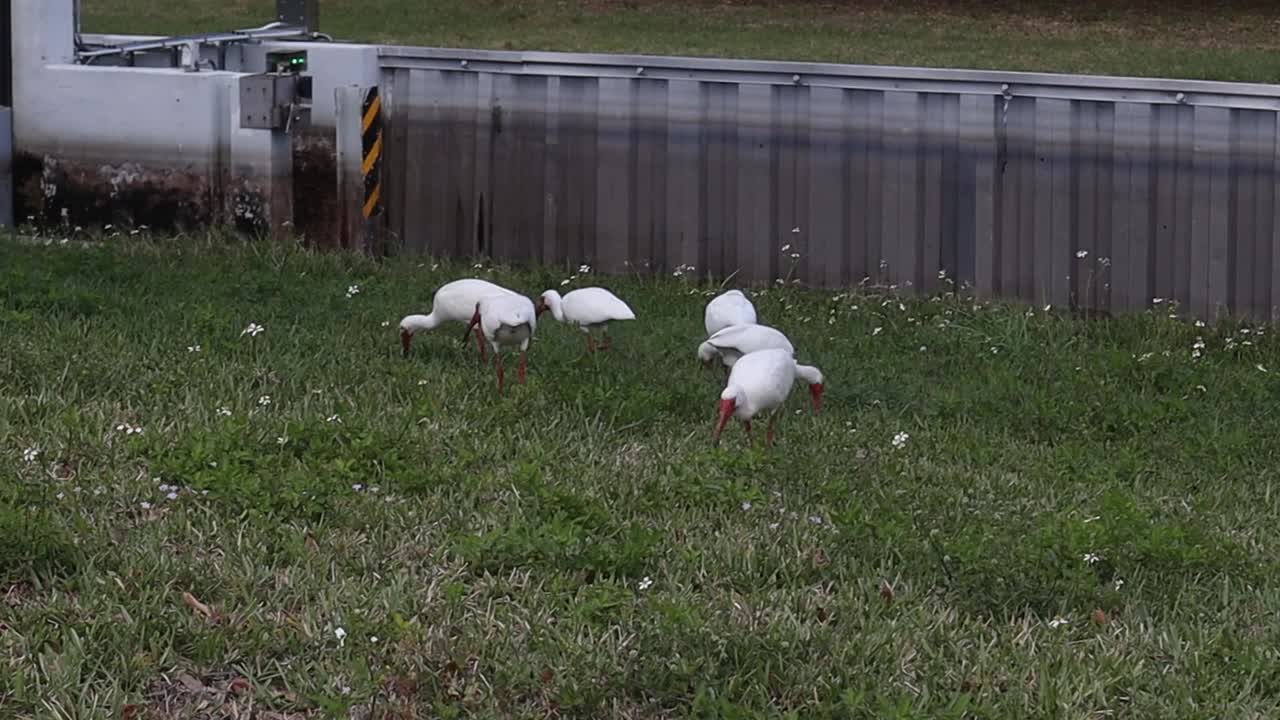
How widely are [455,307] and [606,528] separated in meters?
2.79

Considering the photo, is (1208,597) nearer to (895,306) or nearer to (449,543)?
(449,543)

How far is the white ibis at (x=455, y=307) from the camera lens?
9.08 m

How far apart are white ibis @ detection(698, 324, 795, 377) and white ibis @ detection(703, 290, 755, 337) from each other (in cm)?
53

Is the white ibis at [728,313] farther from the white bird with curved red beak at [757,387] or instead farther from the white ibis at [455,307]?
the white bird with curved red beak at [757,387]

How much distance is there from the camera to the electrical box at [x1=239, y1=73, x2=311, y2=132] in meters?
12.7

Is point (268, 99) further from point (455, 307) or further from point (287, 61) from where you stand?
point (455, 307)

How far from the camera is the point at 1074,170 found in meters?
11.7

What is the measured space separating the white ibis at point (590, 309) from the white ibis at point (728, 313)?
0.37 m

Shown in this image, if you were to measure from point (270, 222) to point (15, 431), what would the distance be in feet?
18.5

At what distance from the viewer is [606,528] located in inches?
260

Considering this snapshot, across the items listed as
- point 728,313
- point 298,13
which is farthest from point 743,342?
point 298,13

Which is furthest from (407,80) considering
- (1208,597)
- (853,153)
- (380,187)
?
(1208,597)

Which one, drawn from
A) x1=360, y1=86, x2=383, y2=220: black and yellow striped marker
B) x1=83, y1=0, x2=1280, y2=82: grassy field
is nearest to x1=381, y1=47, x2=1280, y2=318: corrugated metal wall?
x1=360, y1=86, x2=383, y2=220: black and yellow striped marker

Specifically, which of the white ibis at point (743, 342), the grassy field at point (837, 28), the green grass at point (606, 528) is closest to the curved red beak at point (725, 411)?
the green grass at point (606, 528)
